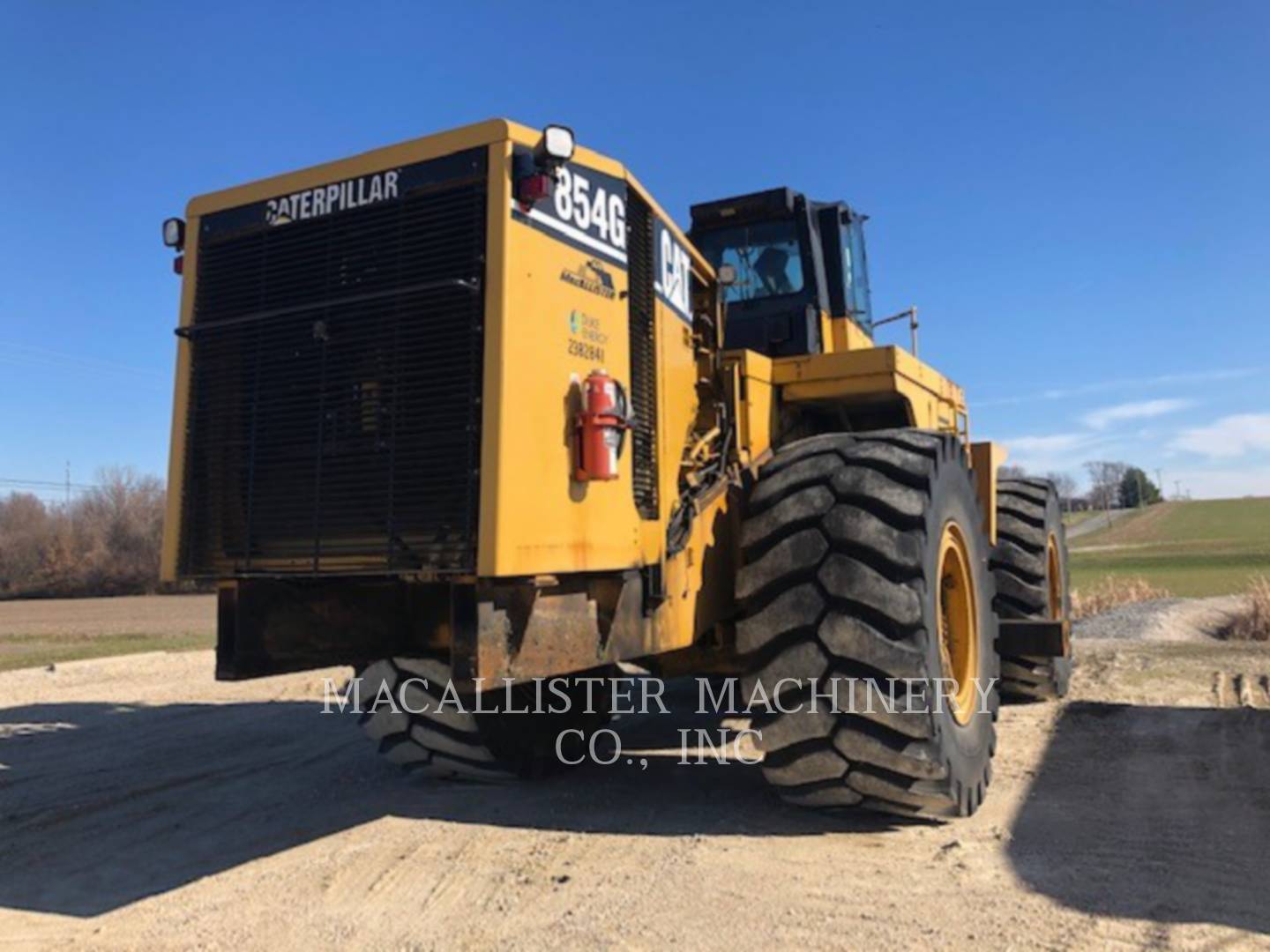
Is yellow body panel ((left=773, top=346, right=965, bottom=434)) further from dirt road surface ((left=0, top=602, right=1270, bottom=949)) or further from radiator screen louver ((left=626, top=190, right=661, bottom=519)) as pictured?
dirt road surface ((left=0, top=602, right=1270, bottom=949))

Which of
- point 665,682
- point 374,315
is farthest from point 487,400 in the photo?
point 665,682

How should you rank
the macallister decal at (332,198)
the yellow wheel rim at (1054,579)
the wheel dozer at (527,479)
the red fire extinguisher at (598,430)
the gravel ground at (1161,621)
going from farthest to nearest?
the gravel ground at (1161,621) < the yellow wheel rim at (1054,579) < the macallister decal at (332,198) < the red fire extinguisher at (598,430) < the wheel dozer at (527,479)

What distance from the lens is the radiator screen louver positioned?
14.5 ft

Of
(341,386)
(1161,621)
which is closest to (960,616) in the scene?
(341,386)

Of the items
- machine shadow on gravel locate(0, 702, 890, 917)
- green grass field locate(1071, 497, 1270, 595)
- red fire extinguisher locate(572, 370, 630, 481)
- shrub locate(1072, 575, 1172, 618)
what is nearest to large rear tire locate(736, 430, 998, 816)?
machine shadow on gravel locate(0, 702, 890, 917)

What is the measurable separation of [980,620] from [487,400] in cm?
336

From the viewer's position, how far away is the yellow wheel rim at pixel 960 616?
17.3 feet

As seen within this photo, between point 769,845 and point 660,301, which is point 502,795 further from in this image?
point 660,301

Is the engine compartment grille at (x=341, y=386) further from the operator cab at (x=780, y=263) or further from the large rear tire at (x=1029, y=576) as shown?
the large rear tire at (x=1029, y=576)

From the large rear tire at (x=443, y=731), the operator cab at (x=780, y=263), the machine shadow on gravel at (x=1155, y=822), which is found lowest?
the machine shadow on gravel at (x=1155, y=822)

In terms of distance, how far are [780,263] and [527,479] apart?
12.0 ft

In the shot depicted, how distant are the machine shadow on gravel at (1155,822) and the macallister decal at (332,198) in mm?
3824

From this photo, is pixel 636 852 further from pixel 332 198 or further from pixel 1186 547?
pixel 1186 547

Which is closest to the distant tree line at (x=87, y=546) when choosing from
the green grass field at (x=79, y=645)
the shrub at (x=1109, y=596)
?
the green grass field at (x=79, y=645)
